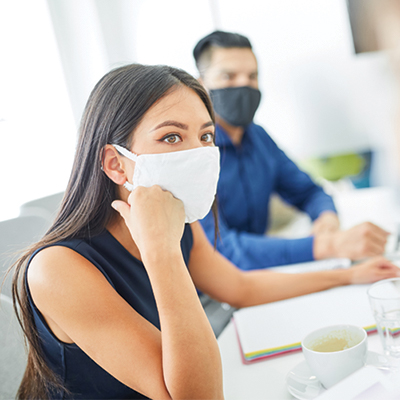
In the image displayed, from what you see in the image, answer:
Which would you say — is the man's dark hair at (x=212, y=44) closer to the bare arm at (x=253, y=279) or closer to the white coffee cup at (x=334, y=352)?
the bare arm at (x=253, y=279)

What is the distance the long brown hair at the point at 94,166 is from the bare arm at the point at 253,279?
11.4 inches

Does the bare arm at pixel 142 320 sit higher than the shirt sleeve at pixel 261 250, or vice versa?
the bare arm at pixel 142 320

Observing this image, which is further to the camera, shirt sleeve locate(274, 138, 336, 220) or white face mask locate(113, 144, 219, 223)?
shirt sleeve locate(274, 138, 336, 220)

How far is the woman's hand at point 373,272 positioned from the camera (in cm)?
92

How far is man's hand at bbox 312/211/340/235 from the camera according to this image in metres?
1.38

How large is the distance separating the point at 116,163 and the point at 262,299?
1.61ft

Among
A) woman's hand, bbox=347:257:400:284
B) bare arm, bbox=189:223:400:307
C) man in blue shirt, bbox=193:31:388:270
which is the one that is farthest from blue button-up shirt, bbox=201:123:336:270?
woman's hand, bbox=347:257:400:284

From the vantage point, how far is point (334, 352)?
0.54m

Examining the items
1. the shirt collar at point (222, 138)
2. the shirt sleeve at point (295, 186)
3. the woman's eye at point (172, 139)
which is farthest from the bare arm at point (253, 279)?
the shirt sleeve at point (295, 186)

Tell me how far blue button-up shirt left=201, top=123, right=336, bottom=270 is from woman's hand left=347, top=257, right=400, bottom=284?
418 mm

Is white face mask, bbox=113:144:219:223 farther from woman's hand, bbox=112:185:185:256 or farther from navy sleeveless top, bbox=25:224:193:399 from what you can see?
navy sleeveless top, bbox=25:224:193:399

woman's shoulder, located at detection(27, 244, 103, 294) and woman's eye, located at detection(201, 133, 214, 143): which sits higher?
woman's eye, located at detection(201, 133, 214, 143)

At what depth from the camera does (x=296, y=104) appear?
2.66 metres

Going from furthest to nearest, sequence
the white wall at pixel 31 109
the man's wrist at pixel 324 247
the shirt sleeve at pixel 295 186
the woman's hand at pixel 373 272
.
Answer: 1. the shirt sleeve at pixel 295 186
2. the white wall at pixel 31 109
3. the man's wrist at pixel 324 247
4. the woman's hand at pixel 373 272
